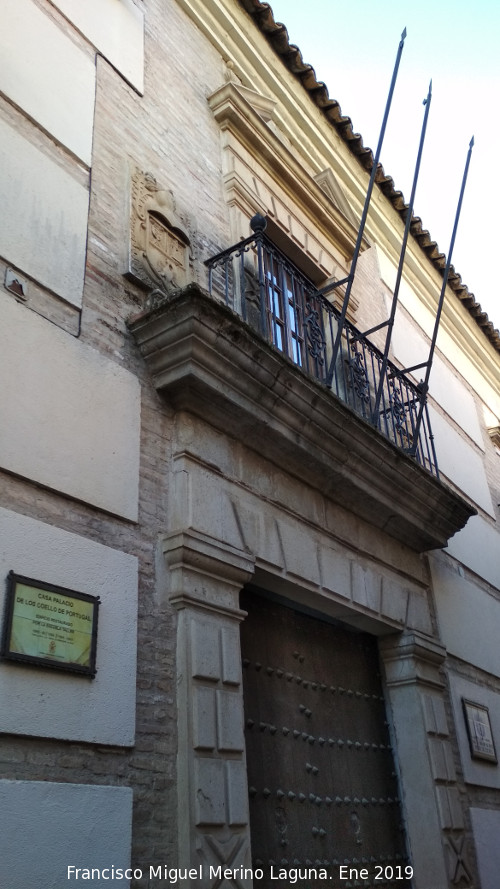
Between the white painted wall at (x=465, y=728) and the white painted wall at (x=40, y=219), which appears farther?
the white painted wall at (x=465, y=728)

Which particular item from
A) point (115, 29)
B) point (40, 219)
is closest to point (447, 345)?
point (115, 29)

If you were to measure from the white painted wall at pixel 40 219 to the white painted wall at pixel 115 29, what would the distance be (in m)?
1.15

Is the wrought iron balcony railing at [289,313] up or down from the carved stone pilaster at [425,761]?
up

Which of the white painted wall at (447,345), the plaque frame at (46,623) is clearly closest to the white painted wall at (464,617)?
the white painted wall at (447,345)

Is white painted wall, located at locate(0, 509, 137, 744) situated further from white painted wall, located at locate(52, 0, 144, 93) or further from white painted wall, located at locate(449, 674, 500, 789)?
white painted wall, located at locate(449, 674, 500, 789)

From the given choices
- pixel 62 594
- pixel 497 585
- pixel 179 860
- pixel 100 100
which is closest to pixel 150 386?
pixel 62 594

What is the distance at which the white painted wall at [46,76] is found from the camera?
12.3ft

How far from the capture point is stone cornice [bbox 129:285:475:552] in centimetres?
369

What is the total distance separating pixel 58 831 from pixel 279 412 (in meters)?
2.22

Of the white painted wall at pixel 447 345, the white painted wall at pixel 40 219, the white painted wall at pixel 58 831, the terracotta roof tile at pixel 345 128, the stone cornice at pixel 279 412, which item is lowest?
the white painted wall at pixel 58 831

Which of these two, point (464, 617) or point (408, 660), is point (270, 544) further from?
point (464, 617)

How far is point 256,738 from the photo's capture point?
12.7 ft

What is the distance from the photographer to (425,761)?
189 inches

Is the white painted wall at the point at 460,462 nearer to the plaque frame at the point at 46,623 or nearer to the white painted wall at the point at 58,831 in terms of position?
the plaque frame at the point at 46,623
